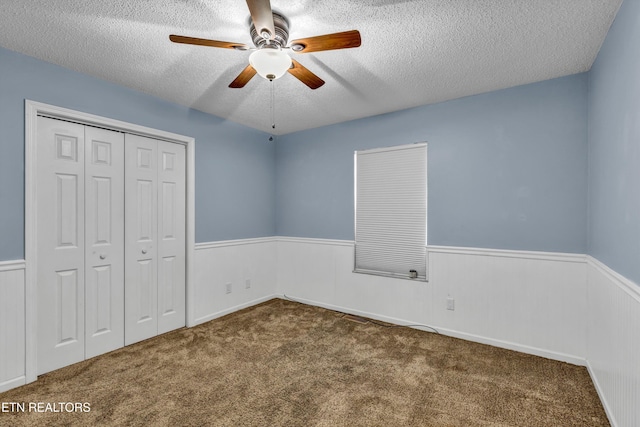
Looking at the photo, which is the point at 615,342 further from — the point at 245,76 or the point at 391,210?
the point at 245,76

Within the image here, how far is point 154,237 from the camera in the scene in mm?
3219

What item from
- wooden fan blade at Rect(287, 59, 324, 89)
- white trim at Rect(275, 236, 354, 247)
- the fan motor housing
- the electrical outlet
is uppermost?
the fan motor housing

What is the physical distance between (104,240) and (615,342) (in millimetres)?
4024

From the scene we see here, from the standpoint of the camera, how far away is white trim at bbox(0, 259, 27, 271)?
2213 mm

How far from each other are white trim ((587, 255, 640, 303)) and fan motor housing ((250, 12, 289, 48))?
2414 mm

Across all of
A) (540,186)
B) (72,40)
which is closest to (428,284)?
(540,186)

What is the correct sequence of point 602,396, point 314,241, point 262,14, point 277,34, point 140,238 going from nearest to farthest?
1. point 262,14
2. point 277,34
3. point 602,396
4. point 140,238
5. point 314,241

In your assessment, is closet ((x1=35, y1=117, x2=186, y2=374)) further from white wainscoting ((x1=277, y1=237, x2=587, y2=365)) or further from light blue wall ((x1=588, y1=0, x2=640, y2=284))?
light blue wall ((x1=588, y1=0, x2=640, y2=284))

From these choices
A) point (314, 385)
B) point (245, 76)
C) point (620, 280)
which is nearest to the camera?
point (620, 280)

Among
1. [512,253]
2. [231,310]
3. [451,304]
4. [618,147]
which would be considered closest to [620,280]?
[618,147]

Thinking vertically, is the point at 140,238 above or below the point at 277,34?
below

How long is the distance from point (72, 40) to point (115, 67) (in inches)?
15.3

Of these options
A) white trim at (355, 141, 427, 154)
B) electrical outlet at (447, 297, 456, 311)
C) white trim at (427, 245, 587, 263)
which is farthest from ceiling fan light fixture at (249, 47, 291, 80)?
electrical outlet at (447, 297, 456, 311)

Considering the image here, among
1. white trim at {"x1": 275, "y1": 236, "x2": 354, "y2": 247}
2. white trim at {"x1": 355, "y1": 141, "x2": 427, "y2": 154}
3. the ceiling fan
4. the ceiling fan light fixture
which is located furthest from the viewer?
white trim at {"x1": 275, "y1": 236, "x2": 354, "y2": 247}
